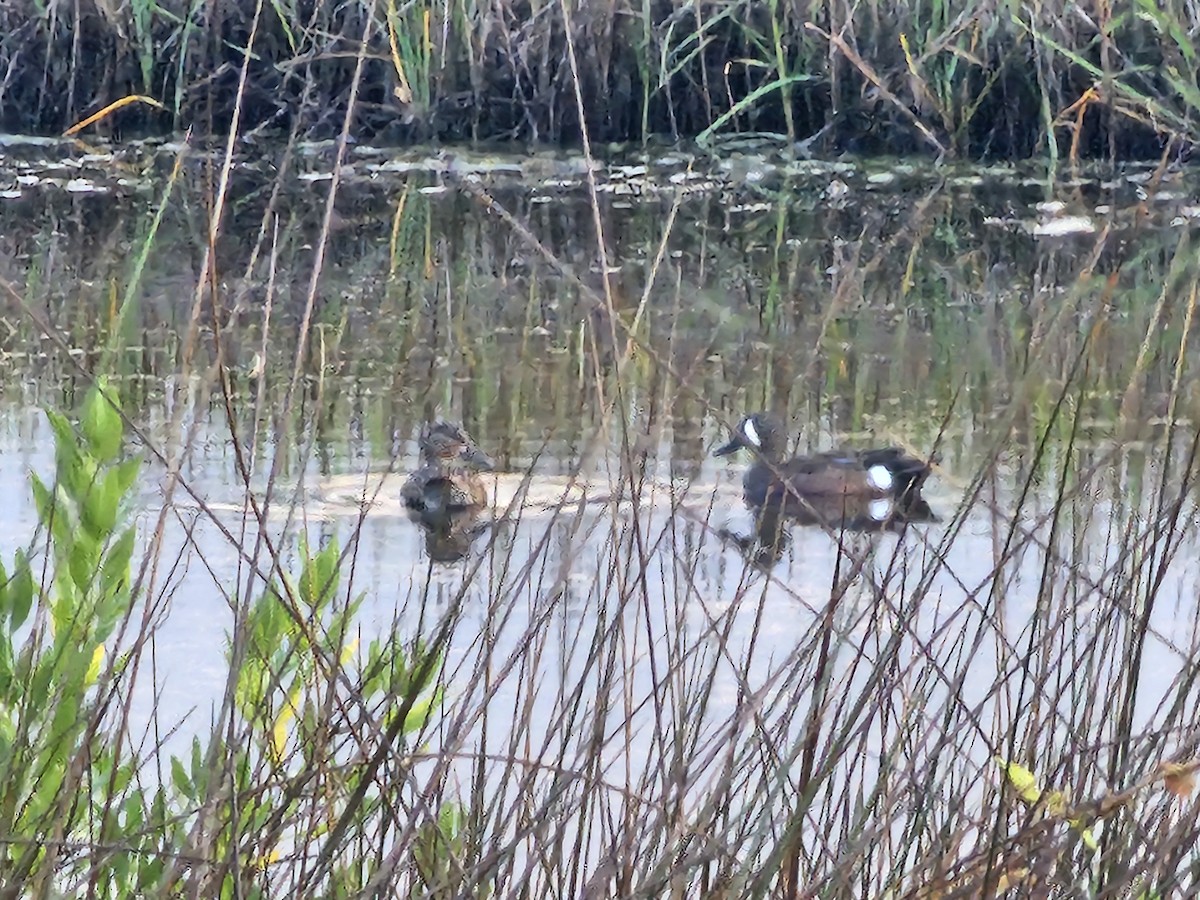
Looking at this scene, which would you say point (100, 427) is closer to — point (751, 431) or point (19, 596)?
point (19, 596)

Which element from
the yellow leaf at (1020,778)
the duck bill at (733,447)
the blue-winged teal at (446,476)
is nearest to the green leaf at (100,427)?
the duck bill at (733,447)

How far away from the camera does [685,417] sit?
332 cm

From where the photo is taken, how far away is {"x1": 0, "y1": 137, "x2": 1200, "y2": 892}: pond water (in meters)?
1.35

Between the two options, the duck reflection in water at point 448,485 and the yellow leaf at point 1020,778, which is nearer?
the yellow leaf at point 1020,778

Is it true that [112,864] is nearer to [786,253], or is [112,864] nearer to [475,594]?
[475,594]

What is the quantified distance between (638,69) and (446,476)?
3.77m

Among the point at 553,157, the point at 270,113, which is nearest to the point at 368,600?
the point at 553,157

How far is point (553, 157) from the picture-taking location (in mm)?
6832

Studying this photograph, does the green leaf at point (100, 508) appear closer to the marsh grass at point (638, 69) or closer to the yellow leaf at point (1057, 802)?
the yellow leaf at point (1057, 802)

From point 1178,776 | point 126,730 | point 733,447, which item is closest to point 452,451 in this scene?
point 733,447

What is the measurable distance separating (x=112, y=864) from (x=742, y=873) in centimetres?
56

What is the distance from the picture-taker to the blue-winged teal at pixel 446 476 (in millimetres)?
3016

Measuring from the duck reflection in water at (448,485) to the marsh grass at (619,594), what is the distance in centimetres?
9

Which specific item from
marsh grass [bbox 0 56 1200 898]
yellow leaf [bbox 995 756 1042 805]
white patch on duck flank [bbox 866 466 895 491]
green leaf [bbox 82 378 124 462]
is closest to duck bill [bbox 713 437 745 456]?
marsh grass [bbox 0 56 1200 898]
